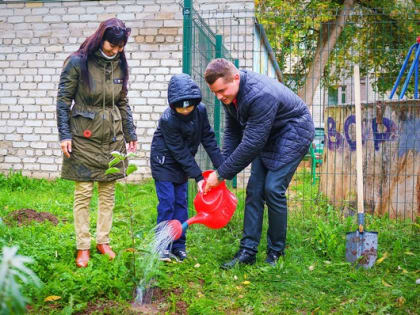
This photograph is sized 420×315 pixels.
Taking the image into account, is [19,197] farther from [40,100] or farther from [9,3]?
[9,3]

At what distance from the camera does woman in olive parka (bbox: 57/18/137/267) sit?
10.2 ft

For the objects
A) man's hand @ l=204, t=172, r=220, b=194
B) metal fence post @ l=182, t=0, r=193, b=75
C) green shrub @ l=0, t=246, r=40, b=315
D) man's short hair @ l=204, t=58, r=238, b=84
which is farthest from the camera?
metal fence post @ l=182, t=0, r=193, b=75

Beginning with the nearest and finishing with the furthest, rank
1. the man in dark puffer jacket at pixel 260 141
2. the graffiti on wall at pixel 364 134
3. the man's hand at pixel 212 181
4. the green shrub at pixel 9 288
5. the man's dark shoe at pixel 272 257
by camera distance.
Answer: the green shrub at pixel 9 288
the man in dark puffer jacket at pixel 260 141
the man's hand at pixel 212 181
the man's dark shoe at pixel 272 257
the graffiti on wall at pixel 364 134

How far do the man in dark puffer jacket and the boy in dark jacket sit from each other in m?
0.19

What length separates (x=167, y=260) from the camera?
3.31 m

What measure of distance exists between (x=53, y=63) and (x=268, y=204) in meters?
6.63

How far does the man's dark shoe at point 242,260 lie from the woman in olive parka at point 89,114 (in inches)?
33.3

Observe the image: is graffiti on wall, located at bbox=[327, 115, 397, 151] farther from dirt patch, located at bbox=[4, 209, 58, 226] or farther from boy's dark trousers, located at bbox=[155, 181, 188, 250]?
dirt patch, located at bbox=[4, 209, 58, 226]

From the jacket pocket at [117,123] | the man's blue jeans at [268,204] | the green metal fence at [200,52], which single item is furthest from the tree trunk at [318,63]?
the jacket pocket at [117,123]

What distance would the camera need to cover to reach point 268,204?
3.31 m

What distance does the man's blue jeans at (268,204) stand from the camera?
10.7 ft

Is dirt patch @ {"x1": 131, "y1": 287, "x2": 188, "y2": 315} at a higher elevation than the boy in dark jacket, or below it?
below

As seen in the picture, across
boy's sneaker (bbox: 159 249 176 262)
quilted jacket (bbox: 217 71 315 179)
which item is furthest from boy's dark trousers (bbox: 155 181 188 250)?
quilted jacket (bbox: 217 71 315 179)

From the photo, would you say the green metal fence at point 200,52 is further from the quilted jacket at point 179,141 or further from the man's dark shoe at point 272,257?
the man's dark shoe at point 272,257
